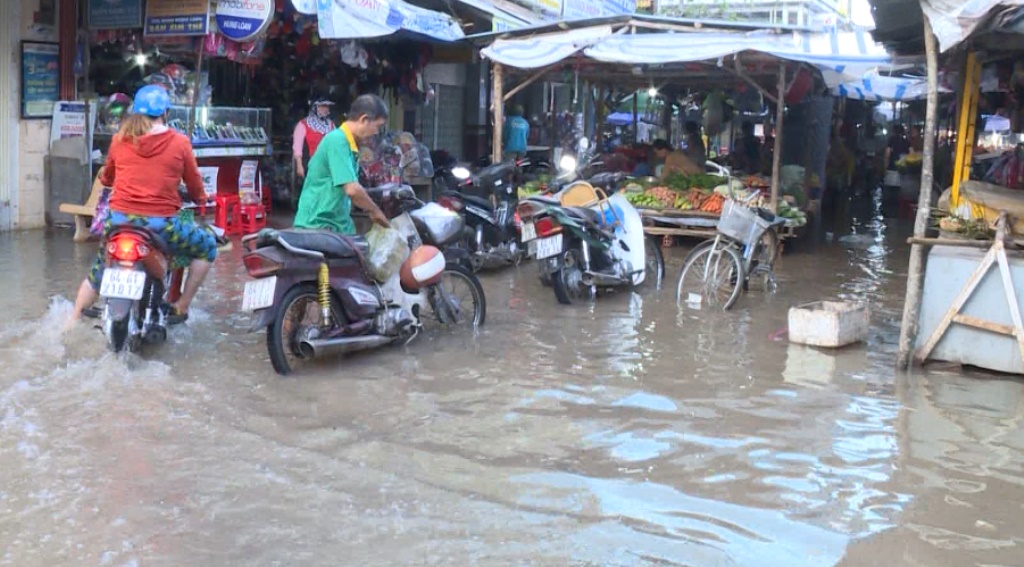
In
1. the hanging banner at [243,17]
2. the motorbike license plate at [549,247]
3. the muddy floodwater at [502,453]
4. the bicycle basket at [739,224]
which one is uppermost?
the hanging banner at [243,17]

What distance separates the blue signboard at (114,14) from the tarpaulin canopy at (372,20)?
6.19 ft

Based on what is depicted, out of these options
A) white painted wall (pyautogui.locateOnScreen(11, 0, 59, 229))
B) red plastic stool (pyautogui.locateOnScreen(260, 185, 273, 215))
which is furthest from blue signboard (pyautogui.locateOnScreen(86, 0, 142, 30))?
red plastic stool (pyautogui.locateOnScreen(260, 185, 273, 215))

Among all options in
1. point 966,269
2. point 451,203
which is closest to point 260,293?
point 451,203

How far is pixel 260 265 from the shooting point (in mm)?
5863

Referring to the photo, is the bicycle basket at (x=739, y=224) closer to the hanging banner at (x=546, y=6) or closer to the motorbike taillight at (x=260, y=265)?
the motorbike taillight at (x=260, y=265)

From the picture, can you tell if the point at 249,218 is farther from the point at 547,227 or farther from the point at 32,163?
the point at 547,227

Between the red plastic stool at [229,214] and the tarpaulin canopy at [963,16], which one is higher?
the tarpaulin canopy at [963,16]

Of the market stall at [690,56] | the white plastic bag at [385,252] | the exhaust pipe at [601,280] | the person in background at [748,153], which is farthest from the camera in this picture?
the person in background at [748,153]

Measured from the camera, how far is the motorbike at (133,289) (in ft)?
19.0

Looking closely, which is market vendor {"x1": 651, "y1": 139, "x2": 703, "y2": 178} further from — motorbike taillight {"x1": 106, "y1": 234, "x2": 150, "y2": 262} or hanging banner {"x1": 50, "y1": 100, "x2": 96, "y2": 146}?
motorbike taillight {"x1": 106, "y1": 234, "x2": 150, "y2": 262}

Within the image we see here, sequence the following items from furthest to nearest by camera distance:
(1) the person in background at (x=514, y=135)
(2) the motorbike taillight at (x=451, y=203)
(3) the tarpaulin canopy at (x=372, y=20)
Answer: (1) the person in background at (x=514, y=135)
(3) the tarpaulin canopy at (x=372, y=20)
(2) the motorbike taillight at (x=451, y=203)

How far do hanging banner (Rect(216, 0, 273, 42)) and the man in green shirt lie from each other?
411 cm

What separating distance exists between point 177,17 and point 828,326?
721 centimetres

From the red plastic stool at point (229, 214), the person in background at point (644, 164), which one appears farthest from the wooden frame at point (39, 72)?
the person in background at point (644, 164)
